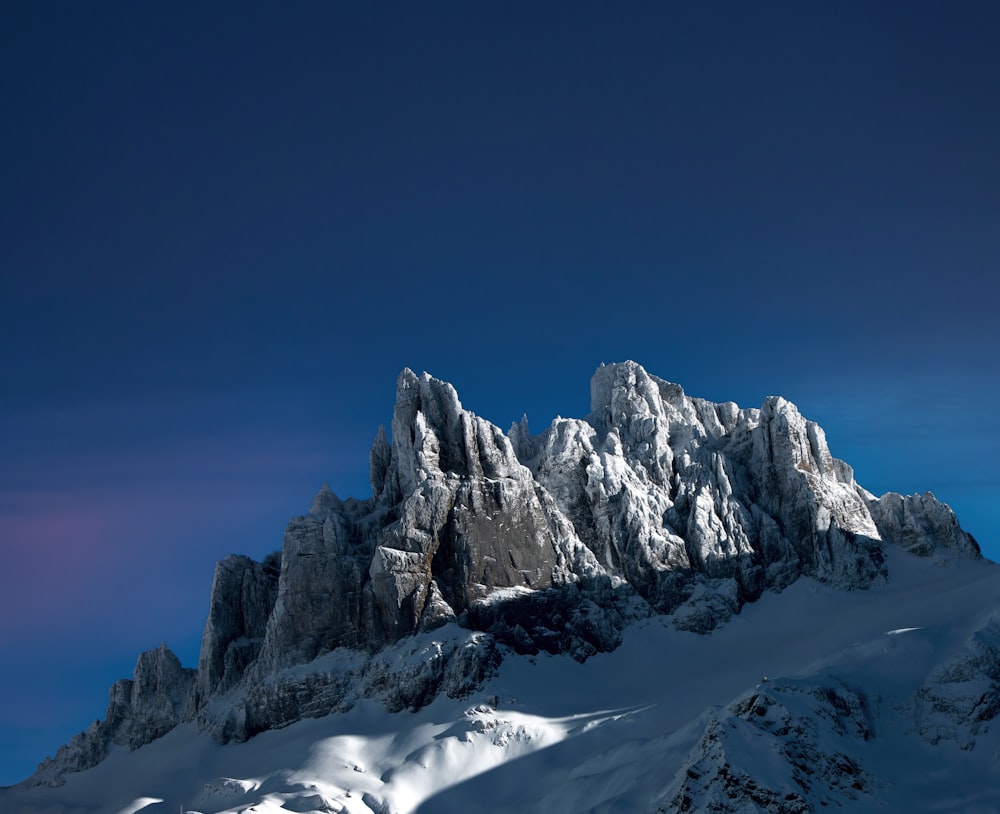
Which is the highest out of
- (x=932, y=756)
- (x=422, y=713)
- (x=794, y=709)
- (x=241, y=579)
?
(x=241, y=579)

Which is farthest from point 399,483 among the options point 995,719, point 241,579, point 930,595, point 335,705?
point 995,719

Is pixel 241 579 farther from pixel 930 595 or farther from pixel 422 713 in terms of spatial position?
pixel 930 595

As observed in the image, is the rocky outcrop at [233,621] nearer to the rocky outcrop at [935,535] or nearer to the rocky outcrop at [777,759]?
the rocky outcrop at [777,759]

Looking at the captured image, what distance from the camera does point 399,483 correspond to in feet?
621

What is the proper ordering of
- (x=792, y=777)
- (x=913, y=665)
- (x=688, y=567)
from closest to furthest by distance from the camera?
(x=792, y=777) → (x=913, y=665) → (x=688, y=567)

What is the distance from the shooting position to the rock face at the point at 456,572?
163875 millimetres

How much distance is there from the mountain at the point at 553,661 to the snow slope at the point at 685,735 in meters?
0.39

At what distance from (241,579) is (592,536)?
61.8 m

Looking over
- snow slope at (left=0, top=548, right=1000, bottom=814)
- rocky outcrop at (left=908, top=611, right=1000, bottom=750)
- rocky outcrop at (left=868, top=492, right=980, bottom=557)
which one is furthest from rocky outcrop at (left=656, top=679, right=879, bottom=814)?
rocky outcrop at (left=868, top=492, right=980, bottom=557)

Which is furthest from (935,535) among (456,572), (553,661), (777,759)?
(777,759)

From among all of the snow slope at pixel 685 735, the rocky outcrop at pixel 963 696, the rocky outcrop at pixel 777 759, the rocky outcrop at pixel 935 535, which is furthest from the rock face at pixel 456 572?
the rocky outcrop at pixel 963 696

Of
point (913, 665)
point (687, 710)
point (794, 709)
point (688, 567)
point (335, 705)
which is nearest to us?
point (794, 709)

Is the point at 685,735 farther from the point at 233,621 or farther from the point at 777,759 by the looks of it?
the point at 233,621

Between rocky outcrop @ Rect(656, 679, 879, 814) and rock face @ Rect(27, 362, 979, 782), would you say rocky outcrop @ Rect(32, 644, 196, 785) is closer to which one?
rock face @ Rect(27, 362, 979, 782)
